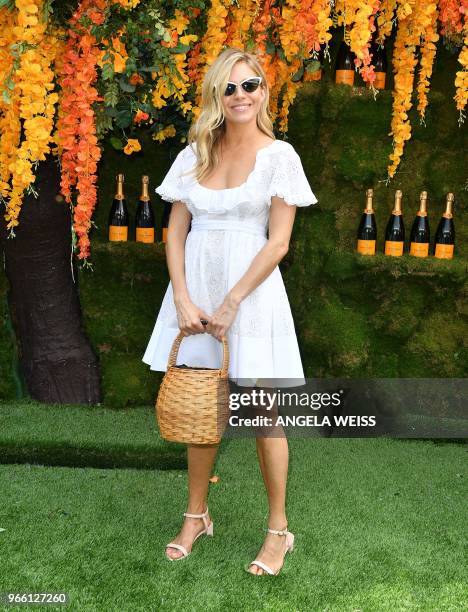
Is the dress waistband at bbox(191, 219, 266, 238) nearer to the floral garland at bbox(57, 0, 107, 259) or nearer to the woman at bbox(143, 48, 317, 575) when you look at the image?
the woman at bbox(143, 48, 317, 575)

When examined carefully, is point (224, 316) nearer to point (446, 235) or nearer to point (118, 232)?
point (118, 232)

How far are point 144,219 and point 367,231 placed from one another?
1.18m

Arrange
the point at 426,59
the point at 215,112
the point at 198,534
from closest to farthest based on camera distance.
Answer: the point at 215,112
the point at 198,534
the point at 426,59

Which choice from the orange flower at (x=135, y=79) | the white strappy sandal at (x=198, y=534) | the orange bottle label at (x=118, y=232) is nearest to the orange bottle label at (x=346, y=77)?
the orange flower at (x=135, y=79)

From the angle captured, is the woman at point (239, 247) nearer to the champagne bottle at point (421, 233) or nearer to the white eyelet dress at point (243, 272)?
the white eyelet dress at point (243, 272)

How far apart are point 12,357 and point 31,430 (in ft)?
2.51

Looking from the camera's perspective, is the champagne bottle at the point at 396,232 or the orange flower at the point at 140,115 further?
the champagne bottle at the point at 396,232

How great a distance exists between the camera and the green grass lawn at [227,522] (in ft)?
6.94

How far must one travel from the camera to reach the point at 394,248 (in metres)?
3.64

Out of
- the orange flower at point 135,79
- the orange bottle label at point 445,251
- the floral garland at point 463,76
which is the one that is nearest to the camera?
the orange flower at point 135,79

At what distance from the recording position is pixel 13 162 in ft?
10.3

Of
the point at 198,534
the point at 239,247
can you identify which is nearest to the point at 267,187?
the point at 239,247

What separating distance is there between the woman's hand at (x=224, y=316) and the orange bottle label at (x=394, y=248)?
1755 mm

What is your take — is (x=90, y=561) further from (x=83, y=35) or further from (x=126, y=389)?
(x=83, y=35)
